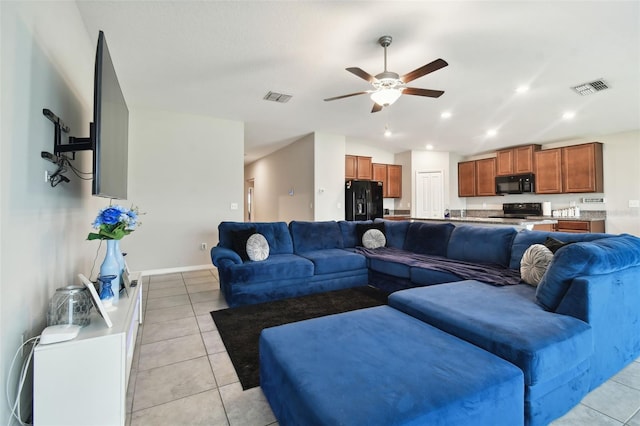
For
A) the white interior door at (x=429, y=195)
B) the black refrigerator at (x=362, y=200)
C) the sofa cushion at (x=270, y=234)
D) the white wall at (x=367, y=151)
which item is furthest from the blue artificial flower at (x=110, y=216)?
the white interior door at (x=429, y=195)

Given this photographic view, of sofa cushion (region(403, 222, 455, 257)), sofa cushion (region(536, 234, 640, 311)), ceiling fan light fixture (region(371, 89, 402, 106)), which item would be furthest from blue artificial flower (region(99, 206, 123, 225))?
sofa cushion (region(403, 222, 455, 257))

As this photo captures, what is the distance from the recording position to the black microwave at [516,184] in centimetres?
637

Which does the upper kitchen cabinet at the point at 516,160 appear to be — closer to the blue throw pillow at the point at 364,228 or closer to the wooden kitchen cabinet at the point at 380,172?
the wooden kitchen cabinet at the point at 380,172

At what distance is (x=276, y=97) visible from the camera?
4.13 metres

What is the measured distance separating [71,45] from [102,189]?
1345 millimetres

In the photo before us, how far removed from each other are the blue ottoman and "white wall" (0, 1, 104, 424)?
3.79ft

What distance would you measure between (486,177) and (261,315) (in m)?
6.95

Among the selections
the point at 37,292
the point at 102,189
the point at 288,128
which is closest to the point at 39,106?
the point at 102,189

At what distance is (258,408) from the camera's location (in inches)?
59.7

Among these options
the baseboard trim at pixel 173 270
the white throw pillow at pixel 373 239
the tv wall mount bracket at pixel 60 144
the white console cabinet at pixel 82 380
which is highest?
the tv wall mount bracket at pixel 60 144

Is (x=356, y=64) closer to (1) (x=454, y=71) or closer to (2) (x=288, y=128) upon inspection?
(1) (x=454, y=71)

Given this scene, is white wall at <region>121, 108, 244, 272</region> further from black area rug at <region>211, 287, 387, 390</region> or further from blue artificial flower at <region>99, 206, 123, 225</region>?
blue artificial flower at <region>99, 206, 123, 225</region>

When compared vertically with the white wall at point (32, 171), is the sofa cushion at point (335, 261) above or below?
below

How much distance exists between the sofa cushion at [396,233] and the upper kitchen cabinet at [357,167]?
2710 mm
